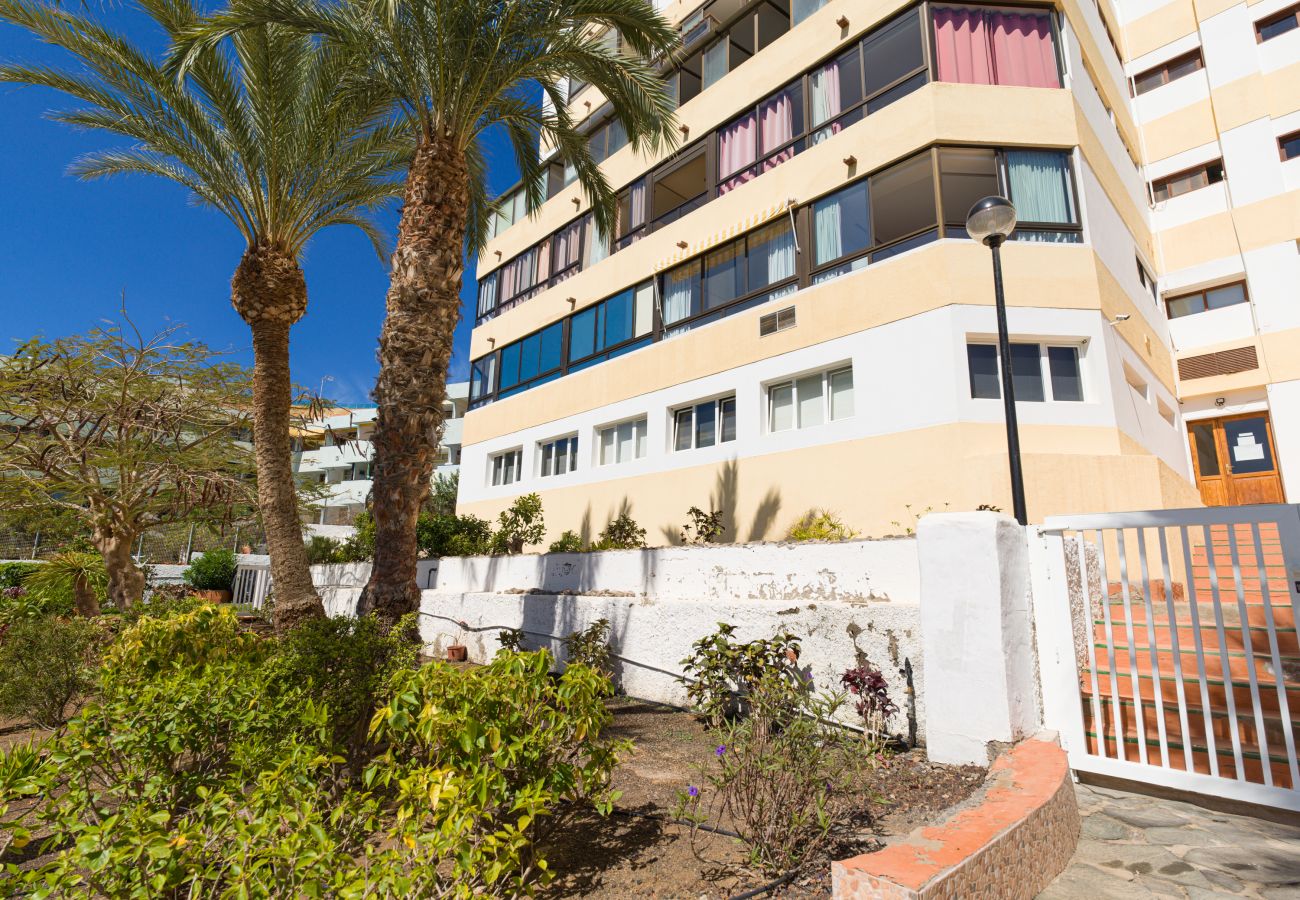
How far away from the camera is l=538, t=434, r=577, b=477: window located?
664 inches

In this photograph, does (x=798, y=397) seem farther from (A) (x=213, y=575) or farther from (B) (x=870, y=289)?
(A) (x=213, y=575)

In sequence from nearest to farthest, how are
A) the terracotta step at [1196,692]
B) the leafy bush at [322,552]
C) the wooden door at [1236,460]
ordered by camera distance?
the terracotta step at [1196,692] < the wooden door at [1236,460] < the leafy bush at [322,552]

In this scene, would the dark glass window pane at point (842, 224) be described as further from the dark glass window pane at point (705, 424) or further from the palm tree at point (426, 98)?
the palm tree at point (426, 98)

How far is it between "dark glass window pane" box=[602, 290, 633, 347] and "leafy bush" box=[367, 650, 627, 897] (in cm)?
1287

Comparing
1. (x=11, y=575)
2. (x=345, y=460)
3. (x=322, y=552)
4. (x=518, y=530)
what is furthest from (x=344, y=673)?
(x=345, y=460)

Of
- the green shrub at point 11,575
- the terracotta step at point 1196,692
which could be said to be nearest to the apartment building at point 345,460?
the green shrub at point 11,575

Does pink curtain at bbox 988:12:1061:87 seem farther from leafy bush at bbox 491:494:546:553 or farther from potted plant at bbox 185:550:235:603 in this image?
potted plant at bbox 185:550:235:603

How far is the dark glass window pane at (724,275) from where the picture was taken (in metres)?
13.6

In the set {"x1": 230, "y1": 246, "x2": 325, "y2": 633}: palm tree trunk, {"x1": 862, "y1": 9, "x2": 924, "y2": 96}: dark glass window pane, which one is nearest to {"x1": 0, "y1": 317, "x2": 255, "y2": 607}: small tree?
{"x1": 230, "y1": 246, "x2": 325, "y2": 633}: palm tree trunk

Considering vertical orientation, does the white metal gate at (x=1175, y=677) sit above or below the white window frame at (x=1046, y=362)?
below

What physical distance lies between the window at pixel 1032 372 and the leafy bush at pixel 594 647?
6.65m

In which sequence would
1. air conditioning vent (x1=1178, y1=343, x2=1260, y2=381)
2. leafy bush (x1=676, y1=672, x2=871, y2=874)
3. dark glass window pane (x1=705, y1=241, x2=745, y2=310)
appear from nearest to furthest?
1. leafy bush (x1=676, y1=672, x2=871, y2=874)
2. dark glass window pane (x1=705, y1=241, x2=745, y2=310)
3. air conditioning vent (x1=1178, y1=343, x2=1260, y2=381)

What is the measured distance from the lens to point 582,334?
1731 centimetres

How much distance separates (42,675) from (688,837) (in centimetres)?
766
